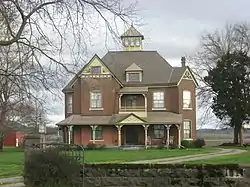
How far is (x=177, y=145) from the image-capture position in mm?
56906

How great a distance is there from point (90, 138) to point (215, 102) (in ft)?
50.6

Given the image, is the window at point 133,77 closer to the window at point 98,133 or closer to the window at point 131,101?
the window at point 131,101

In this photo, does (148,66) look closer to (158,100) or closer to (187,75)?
(158,100)

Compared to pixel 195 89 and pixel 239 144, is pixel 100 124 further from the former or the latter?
pixel 239 144

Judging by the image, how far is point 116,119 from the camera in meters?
58.1

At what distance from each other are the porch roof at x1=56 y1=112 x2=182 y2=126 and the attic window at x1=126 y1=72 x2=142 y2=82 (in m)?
3.95

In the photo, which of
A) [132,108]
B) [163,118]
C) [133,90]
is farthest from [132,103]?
[163,118]

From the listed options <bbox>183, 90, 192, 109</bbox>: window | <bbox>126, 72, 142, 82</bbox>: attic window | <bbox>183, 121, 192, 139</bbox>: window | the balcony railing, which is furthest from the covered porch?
<bbox>126, 72, 142, 82</bbox>: attic window

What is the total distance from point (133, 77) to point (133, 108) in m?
3.47

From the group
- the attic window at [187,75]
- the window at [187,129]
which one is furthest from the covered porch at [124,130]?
the attic window at [187,75]

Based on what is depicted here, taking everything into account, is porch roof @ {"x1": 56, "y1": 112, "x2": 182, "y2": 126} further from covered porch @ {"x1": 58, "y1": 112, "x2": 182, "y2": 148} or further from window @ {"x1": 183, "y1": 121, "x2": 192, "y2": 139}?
window @ {"x1": 183, "y1": 121, "x2": 192, "y2": 139}

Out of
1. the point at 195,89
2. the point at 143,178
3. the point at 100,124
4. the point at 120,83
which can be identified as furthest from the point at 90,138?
the point at 143,178

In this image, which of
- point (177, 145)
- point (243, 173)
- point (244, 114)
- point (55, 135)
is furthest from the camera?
point (55, 135)

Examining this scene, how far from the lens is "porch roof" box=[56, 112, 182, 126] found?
188 ft
